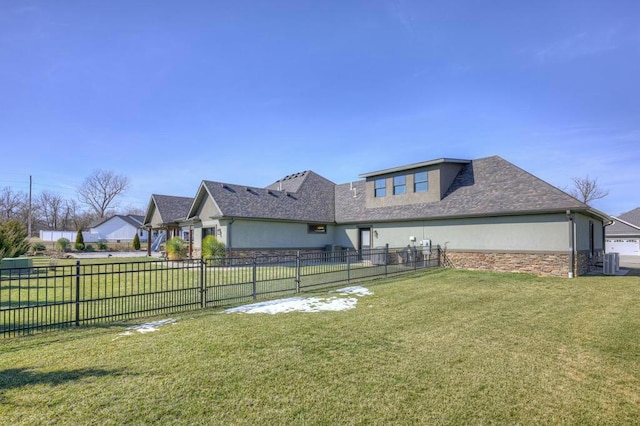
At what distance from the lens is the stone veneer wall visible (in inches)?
517

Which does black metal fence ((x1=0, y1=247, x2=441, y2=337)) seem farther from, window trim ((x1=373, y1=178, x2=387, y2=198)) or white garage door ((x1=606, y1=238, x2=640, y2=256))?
white garage door ((x1=606, y1=238, x2=640, y2=256))

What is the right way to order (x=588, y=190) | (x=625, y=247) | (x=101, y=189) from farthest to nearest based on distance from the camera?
1. (x=101, y=189)
2. (x=588, y=190)
3. (x=625, y=247)

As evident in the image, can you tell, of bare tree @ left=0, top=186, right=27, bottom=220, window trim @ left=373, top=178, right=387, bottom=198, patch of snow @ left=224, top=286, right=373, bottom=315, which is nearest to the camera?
patch of snow @ left=224, top=286, right=373, bottom=315

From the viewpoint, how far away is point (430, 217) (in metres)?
16.7

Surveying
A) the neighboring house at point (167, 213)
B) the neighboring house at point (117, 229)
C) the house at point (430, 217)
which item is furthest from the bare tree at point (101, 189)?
the house at point (430, 217)

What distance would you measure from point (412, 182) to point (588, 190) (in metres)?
37.3

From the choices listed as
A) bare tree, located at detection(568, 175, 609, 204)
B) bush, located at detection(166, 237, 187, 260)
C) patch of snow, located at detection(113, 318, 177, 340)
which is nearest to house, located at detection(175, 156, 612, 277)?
bush, located at detection(166, 237, 187, 260)

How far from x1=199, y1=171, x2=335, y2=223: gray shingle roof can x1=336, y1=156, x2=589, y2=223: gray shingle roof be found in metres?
3.59

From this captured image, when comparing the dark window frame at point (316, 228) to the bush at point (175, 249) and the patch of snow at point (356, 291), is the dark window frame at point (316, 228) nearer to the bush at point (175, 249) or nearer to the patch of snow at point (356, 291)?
the bush at point (175, 249)

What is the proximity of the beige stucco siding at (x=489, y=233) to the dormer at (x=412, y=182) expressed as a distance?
152 cm

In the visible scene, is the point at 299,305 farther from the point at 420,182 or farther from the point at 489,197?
the point at 420,182

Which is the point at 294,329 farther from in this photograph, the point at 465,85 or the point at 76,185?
the point at 76,185

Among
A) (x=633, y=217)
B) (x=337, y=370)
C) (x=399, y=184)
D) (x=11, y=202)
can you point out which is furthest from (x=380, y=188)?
(x=11, y=202)

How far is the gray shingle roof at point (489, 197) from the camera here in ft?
44.4
